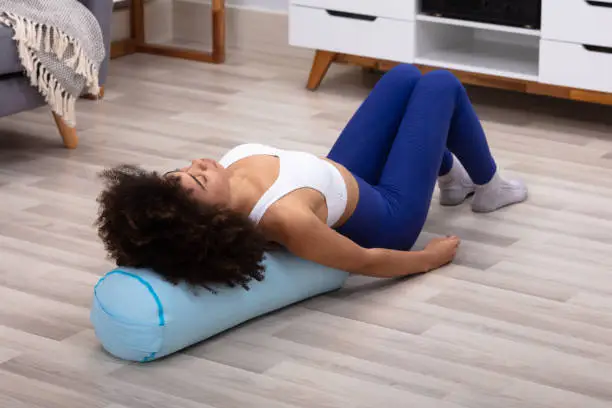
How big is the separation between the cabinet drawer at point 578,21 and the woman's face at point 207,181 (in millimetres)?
1628

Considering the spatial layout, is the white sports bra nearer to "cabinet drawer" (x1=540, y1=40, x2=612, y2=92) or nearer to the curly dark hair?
the curly dark hair

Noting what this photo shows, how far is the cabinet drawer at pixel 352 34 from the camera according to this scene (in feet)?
12.5

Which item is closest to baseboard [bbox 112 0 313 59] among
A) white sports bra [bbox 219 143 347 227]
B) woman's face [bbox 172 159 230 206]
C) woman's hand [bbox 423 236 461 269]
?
woman's hand [bbox 423 236 461 269]

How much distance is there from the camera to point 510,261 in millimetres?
2627

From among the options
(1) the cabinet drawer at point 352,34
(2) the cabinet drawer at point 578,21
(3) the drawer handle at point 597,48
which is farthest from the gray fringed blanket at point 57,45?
(3) the drawer handle at point 597,48

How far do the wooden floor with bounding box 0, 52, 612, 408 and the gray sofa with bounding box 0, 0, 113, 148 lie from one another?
81mm

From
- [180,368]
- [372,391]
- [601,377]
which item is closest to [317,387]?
[372,391]

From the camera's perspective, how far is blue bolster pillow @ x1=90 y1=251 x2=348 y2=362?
211cm

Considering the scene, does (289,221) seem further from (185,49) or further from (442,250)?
(185,49)

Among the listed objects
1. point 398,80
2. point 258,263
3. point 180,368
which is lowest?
point 180,368

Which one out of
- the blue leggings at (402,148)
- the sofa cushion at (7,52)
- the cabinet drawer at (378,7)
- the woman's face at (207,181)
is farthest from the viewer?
the cabinet drawer at (378,7)

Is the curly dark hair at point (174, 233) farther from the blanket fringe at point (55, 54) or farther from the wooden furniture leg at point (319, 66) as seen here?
the wooden furniture leg at point (319, 66)

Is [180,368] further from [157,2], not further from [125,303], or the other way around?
[157,2]

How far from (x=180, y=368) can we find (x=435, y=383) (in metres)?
0.47
